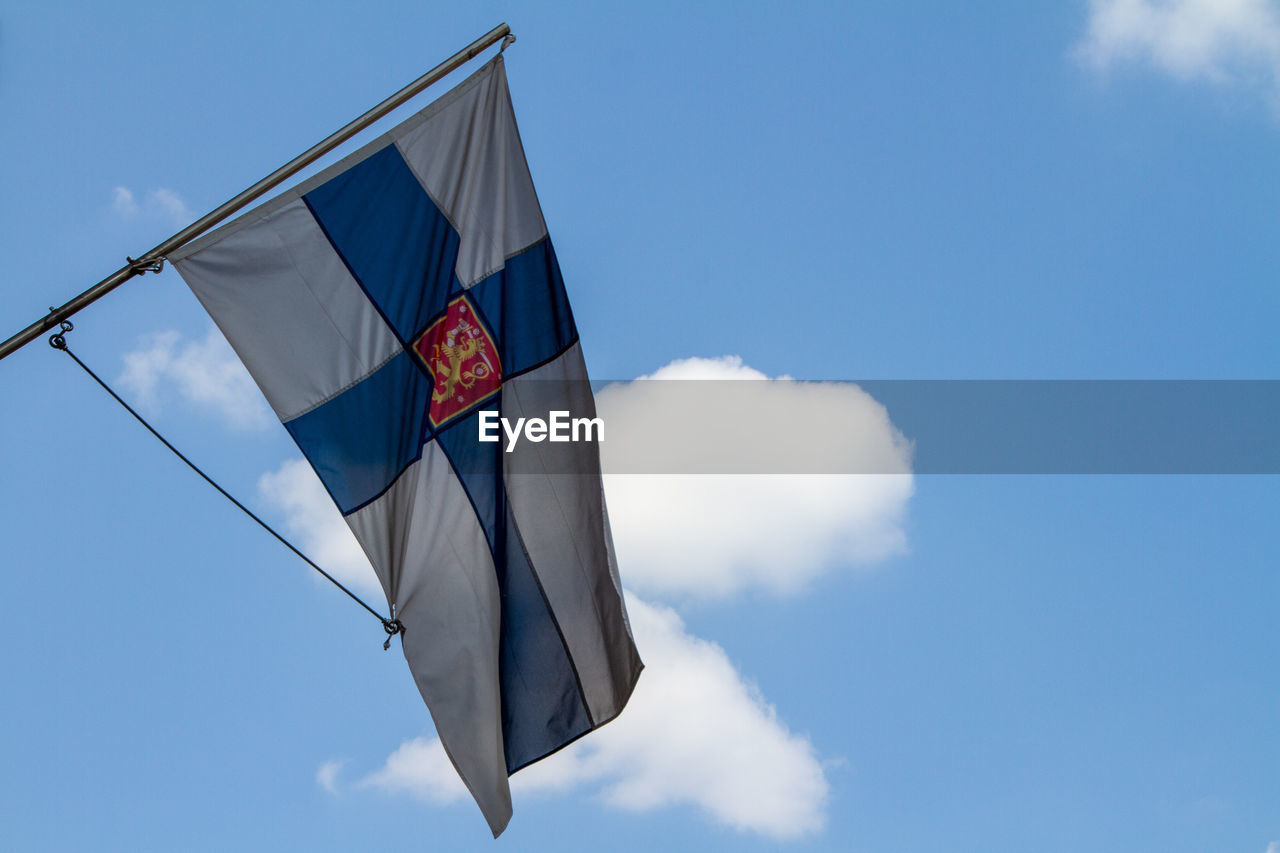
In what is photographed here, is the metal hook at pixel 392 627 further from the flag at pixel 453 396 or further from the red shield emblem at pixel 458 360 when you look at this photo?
the red shield emblem at pixel 458 360

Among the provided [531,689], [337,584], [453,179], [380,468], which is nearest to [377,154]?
[453,179]

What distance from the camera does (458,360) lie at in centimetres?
1129

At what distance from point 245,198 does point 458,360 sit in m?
2.30

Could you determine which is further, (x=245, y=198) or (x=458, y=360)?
(x=458, y=360)

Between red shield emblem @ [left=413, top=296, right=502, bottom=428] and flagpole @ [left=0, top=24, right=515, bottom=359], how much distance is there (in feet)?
5.76

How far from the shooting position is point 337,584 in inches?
422

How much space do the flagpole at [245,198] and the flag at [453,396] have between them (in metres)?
0.15

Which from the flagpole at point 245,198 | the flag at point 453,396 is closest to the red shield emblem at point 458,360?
the flag at point 453,396

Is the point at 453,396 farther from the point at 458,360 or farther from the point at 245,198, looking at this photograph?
the point at 245,198

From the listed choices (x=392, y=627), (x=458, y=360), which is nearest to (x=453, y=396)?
(x=458, y=360)

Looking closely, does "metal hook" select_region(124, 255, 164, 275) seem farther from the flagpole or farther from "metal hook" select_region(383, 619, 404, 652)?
"metal hook" select_region(383, 619, 404, 652)

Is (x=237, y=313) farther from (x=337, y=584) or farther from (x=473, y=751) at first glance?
(x=473, y=751)

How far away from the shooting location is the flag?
10375mm

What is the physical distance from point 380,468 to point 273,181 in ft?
7.97
